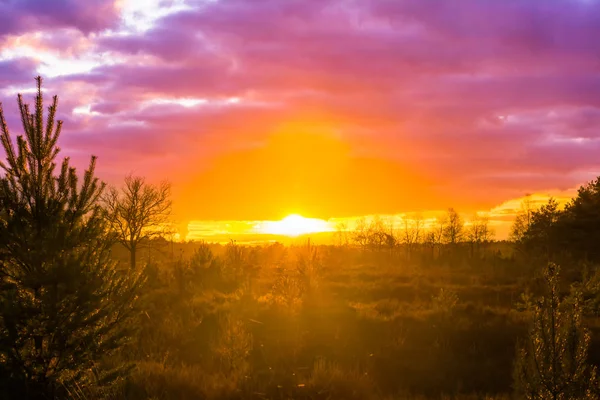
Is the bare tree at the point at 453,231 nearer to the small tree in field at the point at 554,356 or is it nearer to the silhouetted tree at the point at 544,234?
the silhouetted tree at the point at 544,234

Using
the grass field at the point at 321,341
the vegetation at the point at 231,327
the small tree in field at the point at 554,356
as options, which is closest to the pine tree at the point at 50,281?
the vegetation at the point at 231,327

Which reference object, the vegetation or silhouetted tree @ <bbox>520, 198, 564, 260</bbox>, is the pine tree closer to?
the vegetation

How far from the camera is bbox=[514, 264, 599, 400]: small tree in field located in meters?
6.80

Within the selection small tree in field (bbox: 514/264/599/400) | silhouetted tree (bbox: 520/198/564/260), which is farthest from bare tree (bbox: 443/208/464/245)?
small tree in field (bbox: 514/264/599/400)

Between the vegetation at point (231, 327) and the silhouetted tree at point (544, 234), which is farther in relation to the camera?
the silhouetted tree at point (544, 234)

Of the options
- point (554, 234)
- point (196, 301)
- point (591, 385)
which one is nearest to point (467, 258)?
point (554, 234)

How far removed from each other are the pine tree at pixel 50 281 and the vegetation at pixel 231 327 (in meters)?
0.02

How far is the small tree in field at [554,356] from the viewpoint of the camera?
680cm

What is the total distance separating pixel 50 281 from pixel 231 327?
32.0 feet

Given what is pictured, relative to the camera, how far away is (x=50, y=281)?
332 inches

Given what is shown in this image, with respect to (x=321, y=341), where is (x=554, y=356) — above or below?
above

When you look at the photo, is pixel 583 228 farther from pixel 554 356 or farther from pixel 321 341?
pixel 554 356

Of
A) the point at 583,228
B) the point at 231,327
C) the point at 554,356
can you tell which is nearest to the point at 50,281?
the point at 554,356

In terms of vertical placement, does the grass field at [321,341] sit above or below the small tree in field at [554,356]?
below
